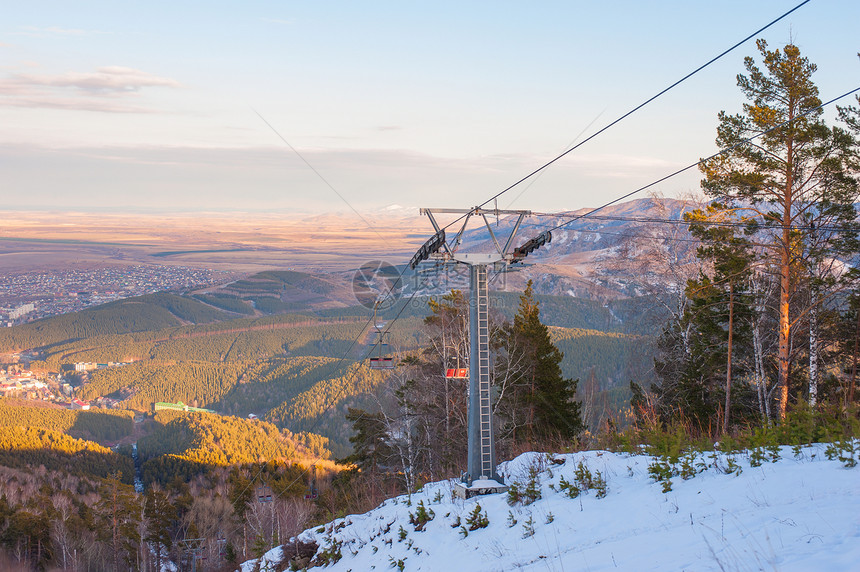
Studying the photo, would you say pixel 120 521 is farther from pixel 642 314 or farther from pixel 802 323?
pixel 802 323

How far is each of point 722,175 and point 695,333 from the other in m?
11.5

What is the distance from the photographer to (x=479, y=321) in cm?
1656

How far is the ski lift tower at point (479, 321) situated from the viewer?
1504cm

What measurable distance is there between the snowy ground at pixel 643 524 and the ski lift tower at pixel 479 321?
120 centimetres

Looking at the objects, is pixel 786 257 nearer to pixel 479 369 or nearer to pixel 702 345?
pixel 702 345

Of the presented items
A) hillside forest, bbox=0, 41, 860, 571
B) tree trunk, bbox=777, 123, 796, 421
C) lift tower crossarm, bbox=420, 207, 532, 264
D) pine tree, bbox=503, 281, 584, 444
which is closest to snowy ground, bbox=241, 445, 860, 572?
hillside forest, bbox=0, 41, 860, 571

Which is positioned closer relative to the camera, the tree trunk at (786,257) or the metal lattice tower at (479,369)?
the metal lattice tower at (479,369)

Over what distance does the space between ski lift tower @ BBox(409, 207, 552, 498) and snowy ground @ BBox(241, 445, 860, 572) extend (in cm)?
120

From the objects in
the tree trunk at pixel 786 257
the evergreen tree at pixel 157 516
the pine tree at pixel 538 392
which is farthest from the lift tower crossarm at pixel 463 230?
the evergreen tree at pixel 157 516

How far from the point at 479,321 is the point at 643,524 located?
8.52 m

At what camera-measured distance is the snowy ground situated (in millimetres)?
6445

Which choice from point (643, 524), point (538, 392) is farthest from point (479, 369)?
point (538, 392)

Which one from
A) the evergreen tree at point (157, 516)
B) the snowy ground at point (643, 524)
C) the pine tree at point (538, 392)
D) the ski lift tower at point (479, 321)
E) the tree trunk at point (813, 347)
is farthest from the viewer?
the evergreen tree at point (157, 516)

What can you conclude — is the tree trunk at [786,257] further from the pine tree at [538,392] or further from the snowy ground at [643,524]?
the snowy ground at [643,524]
